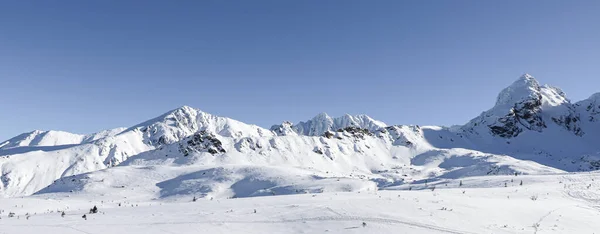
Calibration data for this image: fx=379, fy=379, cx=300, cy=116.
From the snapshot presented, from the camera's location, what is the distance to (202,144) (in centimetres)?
9725

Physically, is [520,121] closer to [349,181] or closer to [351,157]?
[351,157]

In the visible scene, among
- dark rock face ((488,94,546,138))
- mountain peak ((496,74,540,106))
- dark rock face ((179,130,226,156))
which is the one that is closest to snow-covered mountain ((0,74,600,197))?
dark rock face ((179,130,226,156))

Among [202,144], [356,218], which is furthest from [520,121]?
[356,218]

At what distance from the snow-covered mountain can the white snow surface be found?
1.47 feet

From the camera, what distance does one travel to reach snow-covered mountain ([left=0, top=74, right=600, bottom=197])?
199 ft

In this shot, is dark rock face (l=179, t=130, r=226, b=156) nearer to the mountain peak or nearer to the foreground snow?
the foreground snow

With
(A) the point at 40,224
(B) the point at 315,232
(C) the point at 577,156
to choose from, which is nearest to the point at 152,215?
(A) the point at 40,224

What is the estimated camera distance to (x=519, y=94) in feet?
568

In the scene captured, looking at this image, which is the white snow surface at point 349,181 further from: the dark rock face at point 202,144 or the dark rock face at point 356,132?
the dark rock face at point 356,132

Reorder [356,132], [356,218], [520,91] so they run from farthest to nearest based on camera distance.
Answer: [520,91] < [356,132] < [356,218]

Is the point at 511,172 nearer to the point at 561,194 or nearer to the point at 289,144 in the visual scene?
the point at 289,144

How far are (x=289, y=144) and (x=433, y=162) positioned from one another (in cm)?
4642

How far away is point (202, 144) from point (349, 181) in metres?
54.1

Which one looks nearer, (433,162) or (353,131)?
(433,162)
